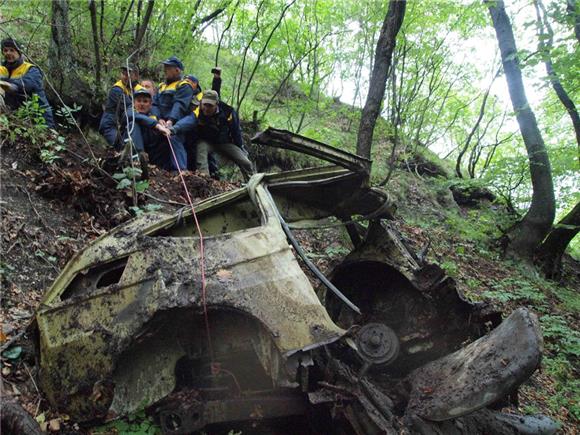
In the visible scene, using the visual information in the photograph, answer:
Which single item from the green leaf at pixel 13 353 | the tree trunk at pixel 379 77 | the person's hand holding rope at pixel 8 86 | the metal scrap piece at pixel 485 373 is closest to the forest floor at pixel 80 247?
the green leaf at pixel 13 353

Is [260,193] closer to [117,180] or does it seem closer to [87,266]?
[87,266]

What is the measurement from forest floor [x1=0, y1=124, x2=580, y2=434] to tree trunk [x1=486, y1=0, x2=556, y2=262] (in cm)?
61

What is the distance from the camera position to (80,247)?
15.7 ft

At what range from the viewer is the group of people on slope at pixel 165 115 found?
6086mm

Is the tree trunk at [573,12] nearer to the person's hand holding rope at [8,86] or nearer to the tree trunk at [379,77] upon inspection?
the tree trunk at [379,77]

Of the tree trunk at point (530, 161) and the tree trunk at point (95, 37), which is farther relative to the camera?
the tree trunk at point (530, 161)

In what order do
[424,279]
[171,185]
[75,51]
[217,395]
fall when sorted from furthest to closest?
[75,51] < [171,185] < [424,279] < [217,395]

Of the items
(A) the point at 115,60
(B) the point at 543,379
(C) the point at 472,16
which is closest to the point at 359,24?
(C) the point at 472,16

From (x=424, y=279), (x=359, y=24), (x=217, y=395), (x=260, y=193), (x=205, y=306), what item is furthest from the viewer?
(x=359, y=24)

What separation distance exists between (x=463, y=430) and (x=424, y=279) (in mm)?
1231

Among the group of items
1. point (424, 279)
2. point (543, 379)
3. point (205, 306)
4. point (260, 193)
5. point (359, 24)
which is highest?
point (359, 24)

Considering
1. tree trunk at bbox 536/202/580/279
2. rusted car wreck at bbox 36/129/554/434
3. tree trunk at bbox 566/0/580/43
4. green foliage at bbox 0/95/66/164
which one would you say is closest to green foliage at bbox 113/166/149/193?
green foliage at bbox 0/95/66/164

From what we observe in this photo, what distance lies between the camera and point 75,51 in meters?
7.83

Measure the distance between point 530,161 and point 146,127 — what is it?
797 centimetres
